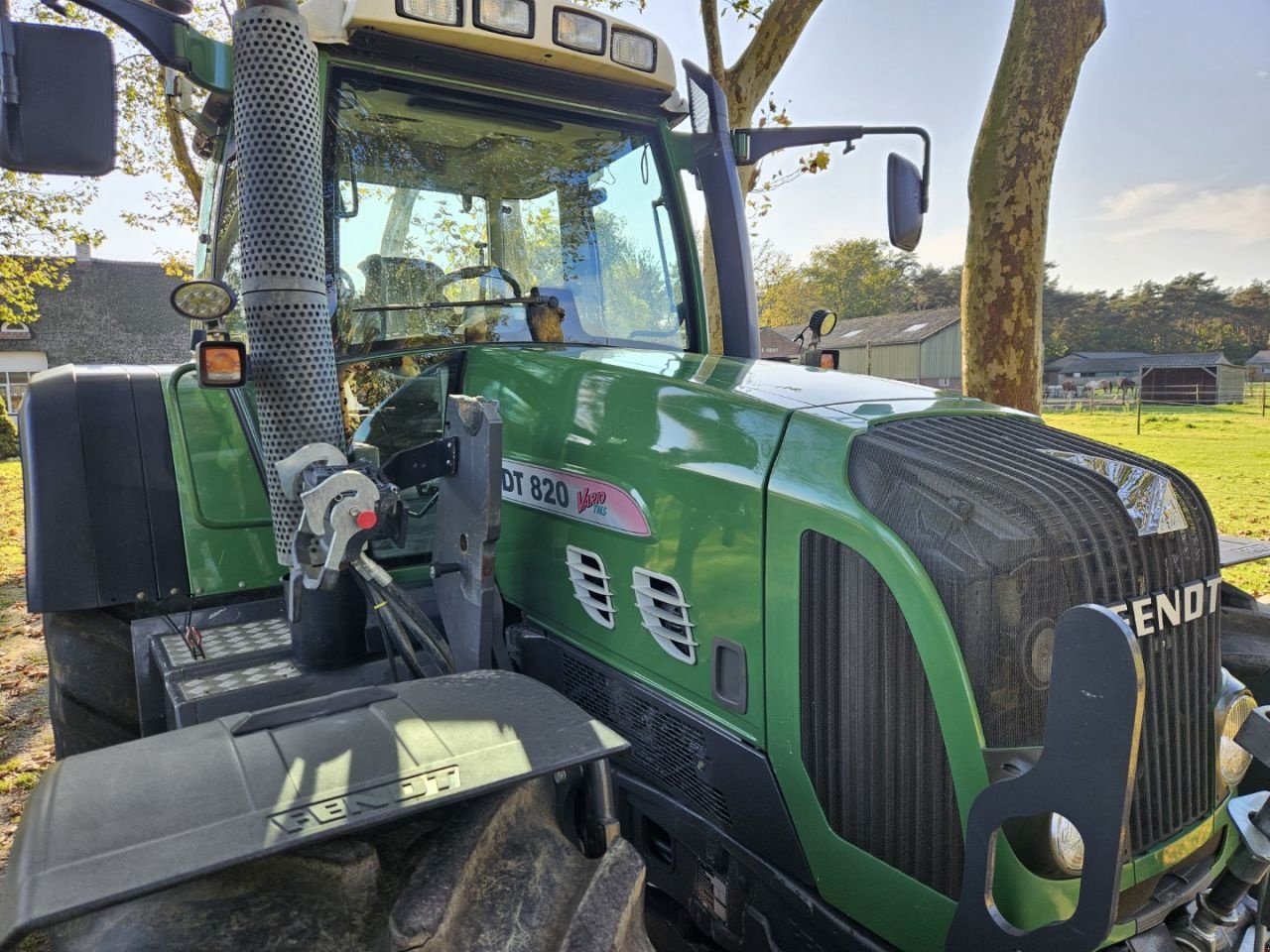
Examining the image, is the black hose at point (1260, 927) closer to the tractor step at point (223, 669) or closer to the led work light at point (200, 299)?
the tractor step at point (223, 669)

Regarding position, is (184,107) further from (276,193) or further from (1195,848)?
(1195,848)

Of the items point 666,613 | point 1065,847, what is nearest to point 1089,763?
point 1065,847

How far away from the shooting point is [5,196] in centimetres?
1469

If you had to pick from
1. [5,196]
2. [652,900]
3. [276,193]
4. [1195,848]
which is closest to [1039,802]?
[1195,848]

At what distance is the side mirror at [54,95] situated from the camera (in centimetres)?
189

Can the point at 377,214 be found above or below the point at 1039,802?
above

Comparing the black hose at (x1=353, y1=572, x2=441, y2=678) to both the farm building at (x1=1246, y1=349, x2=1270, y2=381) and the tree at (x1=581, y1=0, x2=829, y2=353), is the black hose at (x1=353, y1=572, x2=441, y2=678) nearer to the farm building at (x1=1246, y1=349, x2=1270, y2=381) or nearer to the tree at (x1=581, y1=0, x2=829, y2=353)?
the tree at (x1=581, y1=0, x2=829, y2=353)

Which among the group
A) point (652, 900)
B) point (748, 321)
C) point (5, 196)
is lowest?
point (652, 900)

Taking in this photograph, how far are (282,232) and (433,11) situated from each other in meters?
0.80

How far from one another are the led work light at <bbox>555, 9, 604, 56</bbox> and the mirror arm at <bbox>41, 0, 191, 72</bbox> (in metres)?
1.00

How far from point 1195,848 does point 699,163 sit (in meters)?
2.39

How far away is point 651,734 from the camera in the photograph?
2062mm

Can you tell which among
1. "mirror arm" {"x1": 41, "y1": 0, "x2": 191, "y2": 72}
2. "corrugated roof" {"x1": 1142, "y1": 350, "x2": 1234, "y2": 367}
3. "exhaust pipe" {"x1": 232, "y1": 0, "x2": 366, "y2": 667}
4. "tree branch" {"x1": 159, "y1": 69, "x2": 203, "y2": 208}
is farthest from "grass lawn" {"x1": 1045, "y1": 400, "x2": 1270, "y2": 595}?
"corrugated roof" {"x1": 1142, "y1": 350, "x2": 1234, "y2": 367}

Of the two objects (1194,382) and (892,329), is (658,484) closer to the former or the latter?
(1194,382)
